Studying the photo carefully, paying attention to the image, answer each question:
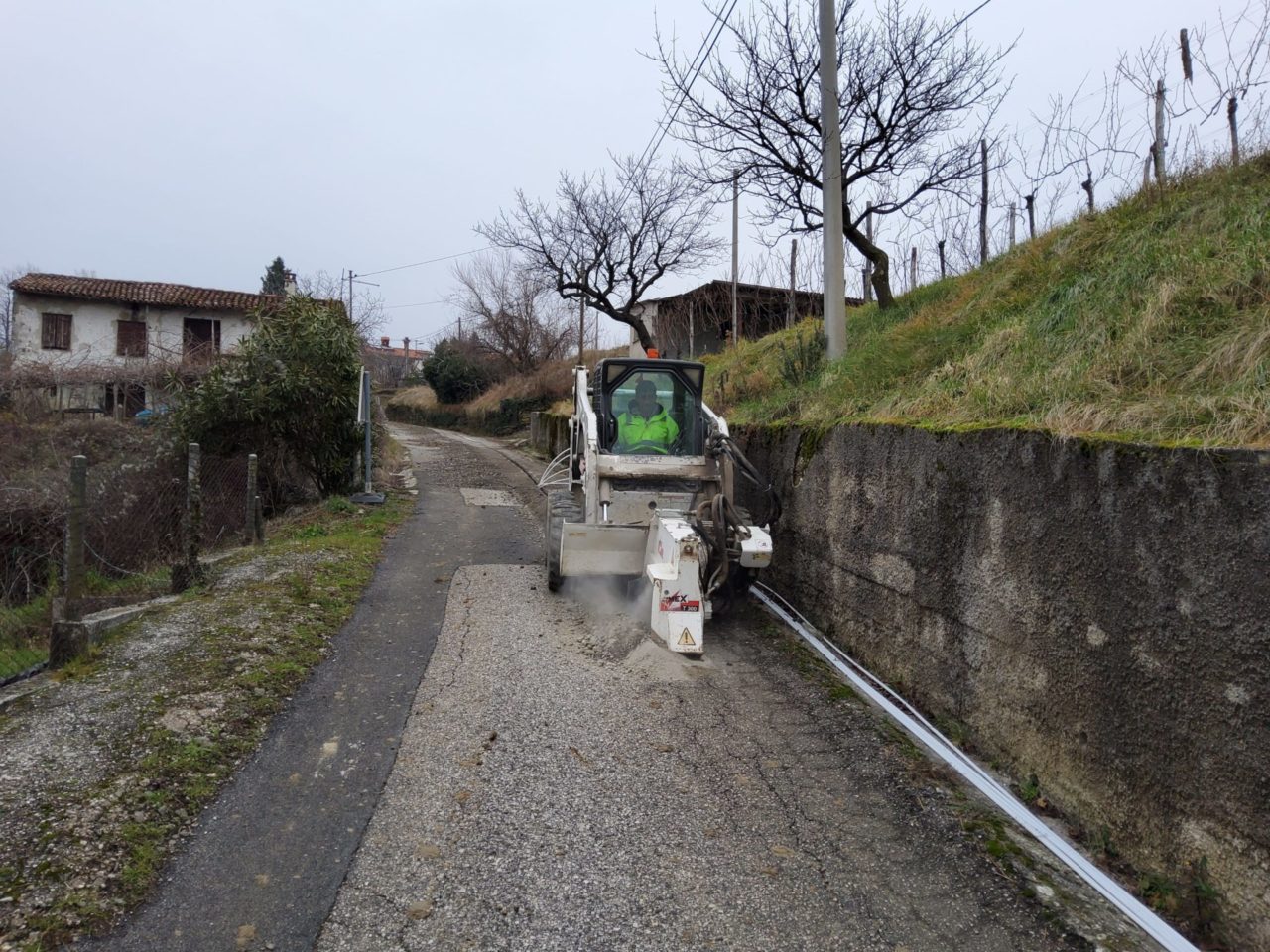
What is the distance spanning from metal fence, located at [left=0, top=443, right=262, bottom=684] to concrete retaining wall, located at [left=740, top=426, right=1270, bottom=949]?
826 cm

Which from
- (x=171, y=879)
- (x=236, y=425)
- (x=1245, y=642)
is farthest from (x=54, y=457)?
(x=1245, y=642)

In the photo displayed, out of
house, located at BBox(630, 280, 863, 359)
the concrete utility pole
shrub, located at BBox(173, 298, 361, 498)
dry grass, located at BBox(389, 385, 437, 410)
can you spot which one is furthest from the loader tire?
dry grass, located at BBox(389, 385, 437, 410)

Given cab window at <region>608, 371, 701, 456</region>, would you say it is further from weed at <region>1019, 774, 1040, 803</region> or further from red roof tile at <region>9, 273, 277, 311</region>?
red roof tile at <region>9, 273, 277, 311</region>

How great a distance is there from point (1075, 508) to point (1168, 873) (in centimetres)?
165

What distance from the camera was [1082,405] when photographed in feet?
15.9

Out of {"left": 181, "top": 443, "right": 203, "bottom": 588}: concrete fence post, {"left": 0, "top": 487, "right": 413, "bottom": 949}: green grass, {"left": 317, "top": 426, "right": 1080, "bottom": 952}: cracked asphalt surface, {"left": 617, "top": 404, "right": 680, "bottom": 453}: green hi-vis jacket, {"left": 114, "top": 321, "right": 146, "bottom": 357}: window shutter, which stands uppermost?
{"left": 114, "top": 321, "right": 146, "bottom": 357}: window shutter

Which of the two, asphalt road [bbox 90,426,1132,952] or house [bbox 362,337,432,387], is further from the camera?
house [bbox 362,337,432,387]

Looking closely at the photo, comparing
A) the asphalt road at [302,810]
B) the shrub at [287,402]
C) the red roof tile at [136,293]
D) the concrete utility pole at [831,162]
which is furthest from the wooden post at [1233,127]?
the red roof tile at [136,293]

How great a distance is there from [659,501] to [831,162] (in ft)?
16.2

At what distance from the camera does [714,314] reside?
989 inches

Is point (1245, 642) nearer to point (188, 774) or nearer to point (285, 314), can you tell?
point (188, 774)

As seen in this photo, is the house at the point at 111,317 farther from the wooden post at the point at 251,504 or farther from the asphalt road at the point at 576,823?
the asphalt road at the point at 576,823

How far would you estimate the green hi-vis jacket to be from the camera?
30.1 ft

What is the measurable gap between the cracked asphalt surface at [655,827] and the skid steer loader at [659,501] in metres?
0.69
